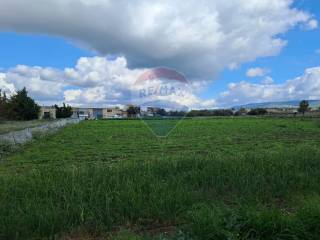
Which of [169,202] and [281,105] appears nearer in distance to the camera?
[169,202]

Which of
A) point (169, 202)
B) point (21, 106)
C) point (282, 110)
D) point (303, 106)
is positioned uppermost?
point (21, 106)

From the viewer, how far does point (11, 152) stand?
17.5 metres

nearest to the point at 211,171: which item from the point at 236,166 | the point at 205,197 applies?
the point at 236,166

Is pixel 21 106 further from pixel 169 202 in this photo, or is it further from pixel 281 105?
pixel 281 105

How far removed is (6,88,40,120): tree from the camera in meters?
69.7

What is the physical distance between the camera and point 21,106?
7162 centimetres

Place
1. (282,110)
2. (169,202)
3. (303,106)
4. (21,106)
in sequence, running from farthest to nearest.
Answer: (282,110) → (303,106) → (21,106) → (169,202)

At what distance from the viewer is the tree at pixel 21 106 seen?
69.7 meters

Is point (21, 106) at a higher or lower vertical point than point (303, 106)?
higher

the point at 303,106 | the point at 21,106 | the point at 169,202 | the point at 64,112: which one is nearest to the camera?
the point at 169,202

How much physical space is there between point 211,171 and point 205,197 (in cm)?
108

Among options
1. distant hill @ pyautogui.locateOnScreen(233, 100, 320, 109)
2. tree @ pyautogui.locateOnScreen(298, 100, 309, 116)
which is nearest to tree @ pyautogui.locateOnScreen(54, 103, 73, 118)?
distant hill @ pyautogui.locateOnScreen(233, 100, 320, 109)

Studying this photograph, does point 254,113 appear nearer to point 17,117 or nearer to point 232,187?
point 17,117

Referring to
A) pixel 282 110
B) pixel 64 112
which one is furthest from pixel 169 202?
pixel 282 110
